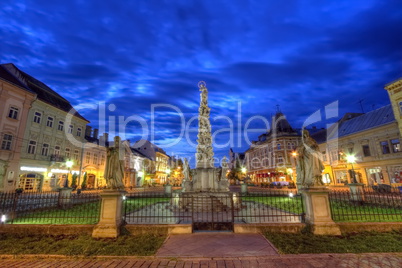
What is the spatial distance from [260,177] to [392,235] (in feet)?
181

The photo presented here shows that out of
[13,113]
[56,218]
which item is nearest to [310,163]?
[56,218]

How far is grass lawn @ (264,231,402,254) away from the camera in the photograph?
554 cm

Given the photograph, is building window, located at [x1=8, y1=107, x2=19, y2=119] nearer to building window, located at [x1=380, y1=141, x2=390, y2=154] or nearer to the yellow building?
the yellow building

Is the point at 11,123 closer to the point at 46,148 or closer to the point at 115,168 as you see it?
the point at 46,148

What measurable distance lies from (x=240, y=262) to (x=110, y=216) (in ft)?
15.9

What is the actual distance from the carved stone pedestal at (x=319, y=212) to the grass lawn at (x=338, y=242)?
1.07 ft

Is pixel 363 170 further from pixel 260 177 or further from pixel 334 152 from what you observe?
pixel 260 177

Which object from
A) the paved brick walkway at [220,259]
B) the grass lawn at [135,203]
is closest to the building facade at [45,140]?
the grass lawn at [135,203]

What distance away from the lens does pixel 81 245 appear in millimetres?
6152

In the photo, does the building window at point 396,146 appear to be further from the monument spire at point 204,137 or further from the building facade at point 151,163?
the building facade at point 151,163

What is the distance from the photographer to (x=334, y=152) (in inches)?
1398

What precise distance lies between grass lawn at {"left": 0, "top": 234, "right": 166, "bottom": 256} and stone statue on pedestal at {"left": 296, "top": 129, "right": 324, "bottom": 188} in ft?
19.7

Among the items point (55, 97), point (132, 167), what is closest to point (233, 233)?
point (55, 97)

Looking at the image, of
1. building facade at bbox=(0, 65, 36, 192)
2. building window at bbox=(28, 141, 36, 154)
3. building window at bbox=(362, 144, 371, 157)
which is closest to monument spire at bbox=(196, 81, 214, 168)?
building facade at bbox=(0, 65, 36, 192)
